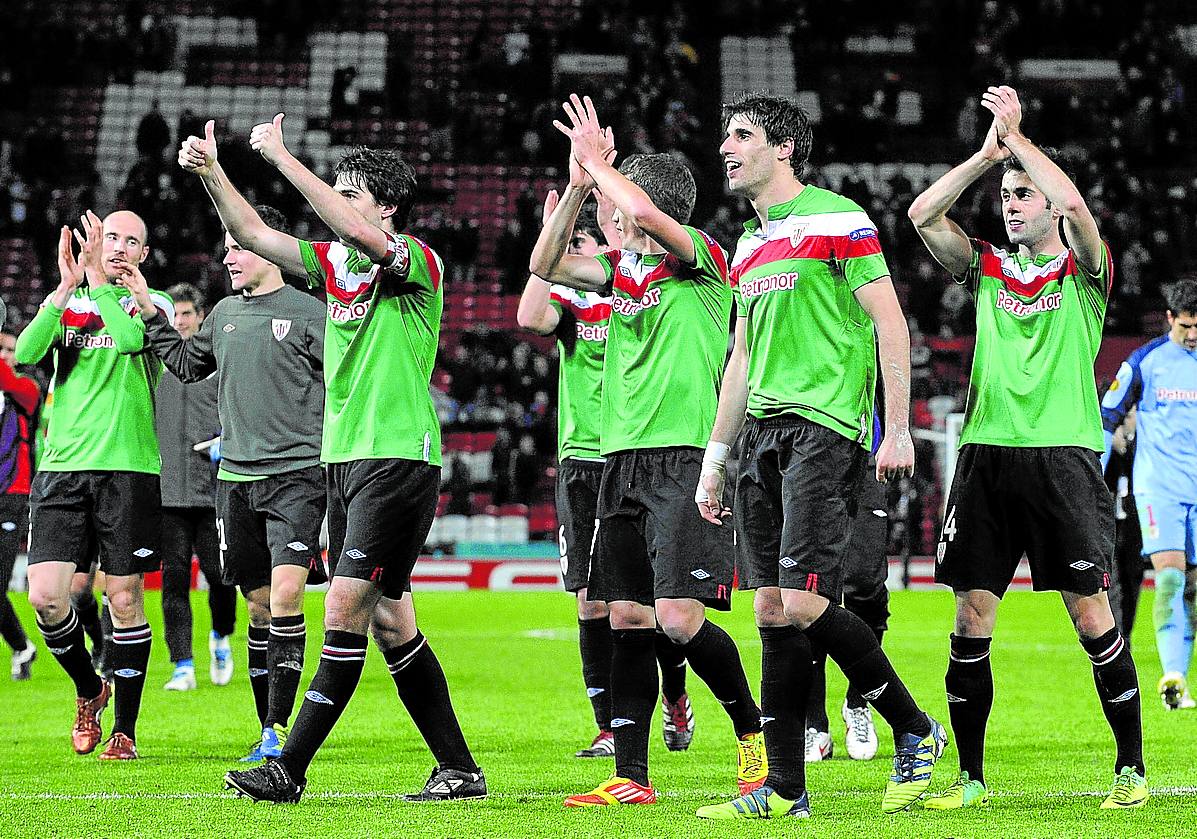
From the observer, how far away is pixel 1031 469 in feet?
18.4

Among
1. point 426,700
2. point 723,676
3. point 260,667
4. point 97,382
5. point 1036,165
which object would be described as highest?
point 1036,165

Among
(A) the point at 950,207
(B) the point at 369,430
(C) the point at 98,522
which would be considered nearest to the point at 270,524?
(C) the point at 98,522

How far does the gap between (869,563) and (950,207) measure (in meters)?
2.12

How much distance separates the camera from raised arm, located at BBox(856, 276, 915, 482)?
5164 mm

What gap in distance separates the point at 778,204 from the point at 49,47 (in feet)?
93.1

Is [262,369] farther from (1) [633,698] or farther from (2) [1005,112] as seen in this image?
(2) [1005,112]

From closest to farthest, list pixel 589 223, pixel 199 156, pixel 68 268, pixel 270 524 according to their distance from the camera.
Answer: pixel 199 156 → pixel 270 524 → pixel 68 268 → pixel 589 223

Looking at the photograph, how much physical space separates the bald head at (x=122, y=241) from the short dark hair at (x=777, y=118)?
333 centimetres

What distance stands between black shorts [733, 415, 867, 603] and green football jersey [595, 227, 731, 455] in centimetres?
53

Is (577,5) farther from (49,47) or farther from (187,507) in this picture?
(187,507)

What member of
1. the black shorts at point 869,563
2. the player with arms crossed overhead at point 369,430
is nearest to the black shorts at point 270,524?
the player with arms crossed overhead at point 369,430

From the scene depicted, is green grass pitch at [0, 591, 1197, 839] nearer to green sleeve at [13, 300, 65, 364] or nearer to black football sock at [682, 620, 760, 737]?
black football sock at [682, 620, 760, 737]

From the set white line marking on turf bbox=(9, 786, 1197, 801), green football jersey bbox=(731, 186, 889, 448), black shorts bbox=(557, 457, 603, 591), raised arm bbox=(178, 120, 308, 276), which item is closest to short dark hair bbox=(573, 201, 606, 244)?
black shorts bbox=(557, 457, 603, 591)

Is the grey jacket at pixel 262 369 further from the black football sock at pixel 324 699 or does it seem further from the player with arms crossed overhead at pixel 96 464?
the black football sock at pixel 324 699
